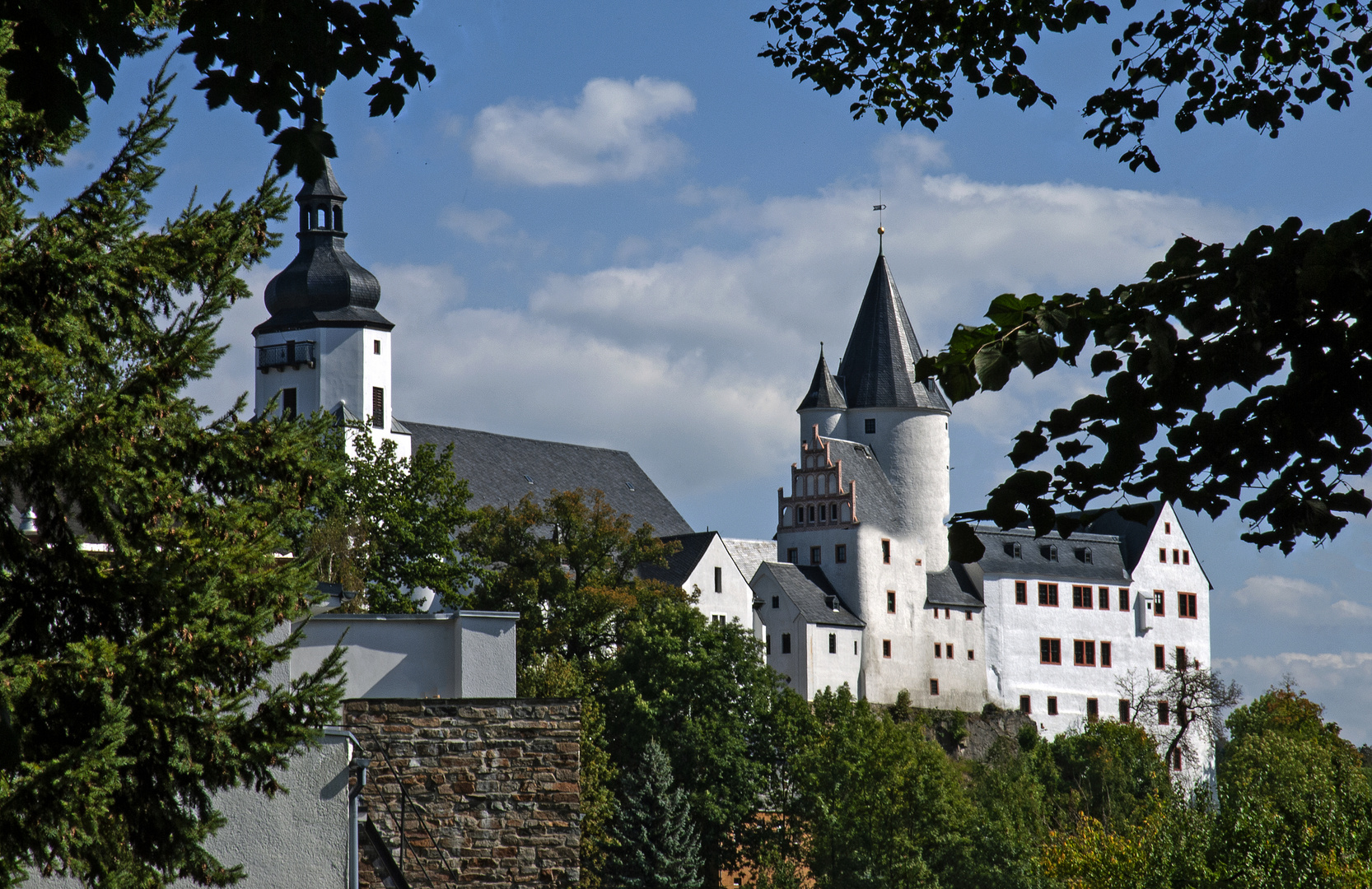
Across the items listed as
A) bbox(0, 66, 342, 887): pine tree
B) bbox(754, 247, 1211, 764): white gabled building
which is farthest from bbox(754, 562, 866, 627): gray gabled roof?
bbox(0, 66, 342, 887): pine tree

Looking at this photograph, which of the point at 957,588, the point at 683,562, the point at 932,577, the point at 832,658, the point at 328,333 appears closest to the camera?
the point at 683,562

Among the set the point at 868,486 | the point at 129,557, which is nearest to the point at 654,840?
the point at 868,486

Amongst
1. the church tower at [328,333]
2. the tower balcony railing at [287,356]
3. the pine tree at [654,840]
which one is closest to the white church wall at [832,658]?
the church tower at [328,333]

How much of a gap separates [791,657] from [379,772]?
178 ft

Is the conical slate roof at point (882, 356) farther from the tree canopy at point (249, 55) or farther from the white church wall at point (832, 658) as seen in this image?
the tree canopy at point (249, 55)

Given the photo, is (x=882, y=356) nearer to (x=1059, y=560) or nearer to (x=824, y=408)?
(x=824, y=408)

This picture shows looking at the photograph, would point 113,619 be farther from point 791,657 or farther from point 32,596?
point 791,657

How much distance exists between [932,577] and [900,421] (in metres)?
7.63

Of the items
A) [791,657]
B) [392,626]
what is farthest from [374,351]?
[392,626]

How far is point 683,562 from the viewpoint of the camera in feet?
205

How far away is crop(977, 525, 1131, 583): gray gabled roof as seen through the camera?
74.5m

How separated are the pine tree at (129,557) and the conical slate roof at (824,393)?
216 ft

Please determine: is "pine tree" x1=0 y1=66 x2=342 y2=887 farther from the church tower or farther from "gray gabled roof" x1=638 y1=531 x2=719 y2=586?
the church tower

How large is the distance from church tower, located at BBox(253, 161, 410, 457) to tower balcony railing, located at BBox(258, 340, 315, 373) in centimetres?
3
